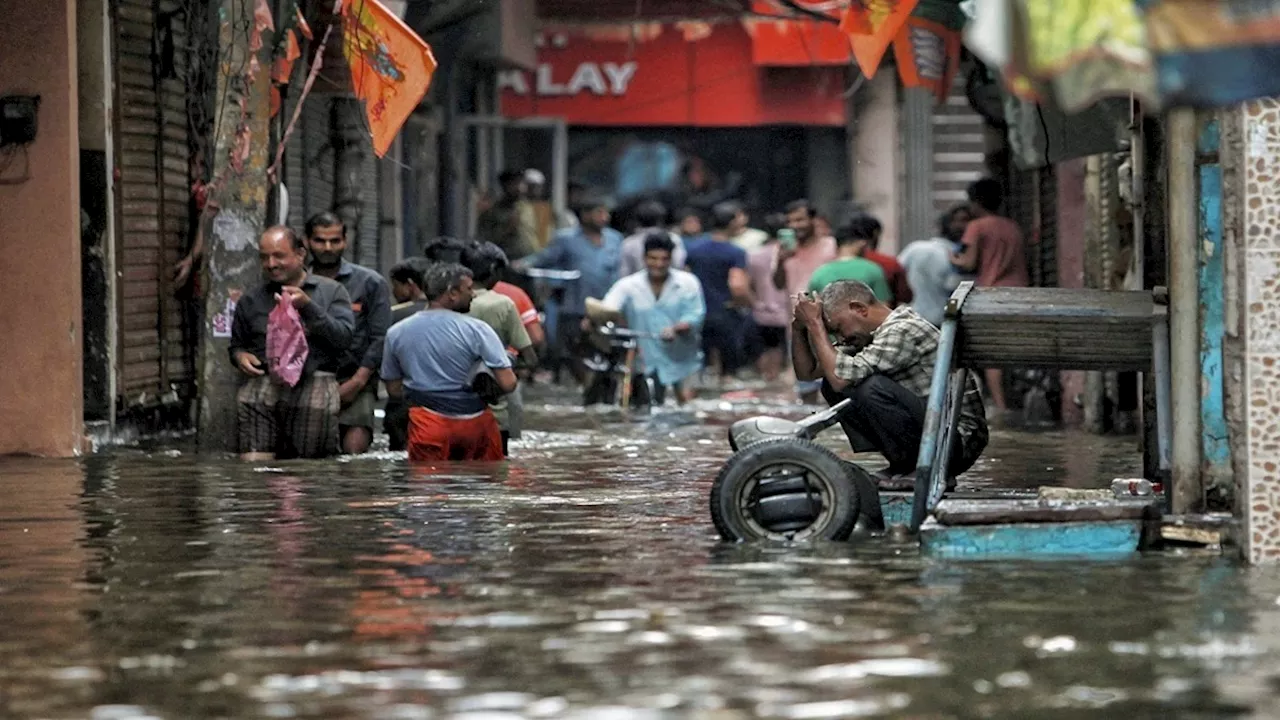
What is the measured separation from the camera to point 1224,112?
9844mm

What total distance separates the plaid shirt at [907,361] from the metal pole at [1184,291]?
1.24 meters

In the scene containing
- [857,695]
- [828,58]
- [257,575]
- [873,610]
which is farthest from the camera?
[828,58]

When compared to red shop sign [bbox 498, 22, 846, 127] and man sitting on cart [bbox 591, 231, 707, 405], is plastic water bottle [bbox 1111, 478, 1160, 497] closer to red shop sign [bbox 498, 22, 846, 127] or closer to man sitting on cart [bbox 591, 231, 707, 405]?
man sitting on cart [bbox 591, 231, 707, 405]

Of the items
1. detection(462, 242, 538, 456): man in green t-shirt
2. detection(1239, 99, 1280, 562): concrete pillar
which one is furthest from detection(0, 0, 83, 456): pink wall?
detection(1239, 99, 1280, 562): concrete pillar

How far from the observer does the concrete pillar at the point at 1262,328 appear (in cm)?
967

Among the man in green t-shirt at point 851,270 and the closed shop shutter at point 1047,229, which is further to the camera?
the closed shop shutter at point 1047,229

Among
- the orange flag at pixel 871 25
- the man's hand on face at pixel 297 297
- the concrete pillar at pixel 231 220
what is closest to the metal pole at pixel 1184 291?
the man's hand on face at pixel 297 297

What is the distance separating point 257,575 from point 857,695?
333 centimetres

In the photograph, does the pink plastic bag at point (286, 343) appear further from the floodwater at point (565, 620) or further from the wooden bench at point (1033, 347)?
the wooden bench at point (1033, 347)

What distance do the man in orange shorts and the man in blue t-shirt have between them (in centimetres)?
1274

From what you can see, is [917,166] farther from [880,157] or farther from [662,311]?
[662,311]

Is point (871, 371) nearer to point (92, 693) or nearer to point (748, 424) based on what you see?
point (748, 424)

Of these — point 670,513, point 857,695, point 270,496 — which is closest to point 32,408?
point 270,496

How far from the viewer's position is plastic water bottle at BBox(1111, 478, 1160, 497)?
11312 mm
